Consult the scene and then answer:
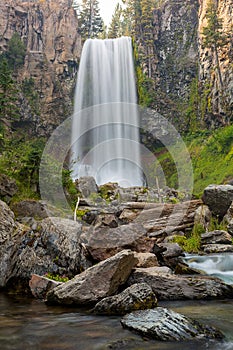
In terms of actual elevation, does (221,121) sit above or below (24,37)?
below

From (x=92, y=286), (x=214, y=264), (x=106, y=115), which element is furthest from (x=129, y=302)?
(x=106, y=115)

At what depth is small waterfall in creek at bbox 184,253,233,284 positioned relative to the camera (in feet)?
27.1

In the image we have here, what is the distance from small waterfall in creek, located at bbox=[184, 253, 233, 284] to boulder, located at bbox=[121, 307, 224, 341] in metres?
4.33

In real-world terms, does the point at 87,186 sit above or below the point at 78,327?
above

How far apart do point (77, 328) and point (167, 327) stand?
1.27 metres

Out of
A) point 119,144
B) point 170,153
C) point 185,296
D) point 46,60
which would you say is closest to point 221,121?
point 170,153

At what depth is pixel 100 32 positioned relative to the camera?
5378 cm

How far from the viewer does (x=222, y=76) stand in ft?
116

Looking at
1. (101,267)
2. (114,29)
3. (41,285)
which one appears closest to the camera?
(101,267)

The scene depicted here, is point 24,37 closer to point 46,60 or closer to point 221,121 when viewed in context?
point 46,60

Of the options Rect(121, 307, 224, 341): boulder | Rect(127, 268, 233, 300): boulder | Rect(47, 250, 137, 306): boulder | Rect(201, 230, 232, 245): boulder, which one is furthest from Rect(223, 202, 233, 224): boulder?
Rect(121, 307, 224, 341): boulder

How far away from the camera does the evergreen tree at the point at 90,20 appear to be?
5031 cm

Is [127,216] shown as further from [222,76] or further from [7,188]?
[222,76]

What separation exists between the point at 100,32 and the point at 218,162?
34084 mm
